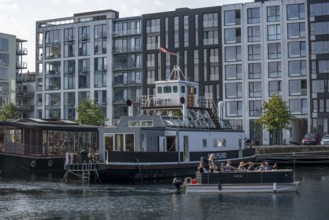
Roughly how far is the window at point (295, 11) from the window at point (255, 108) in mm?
15378

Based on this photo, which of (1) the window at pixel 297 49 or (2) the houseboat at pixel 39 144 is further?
(1) the window at pixel 297 49

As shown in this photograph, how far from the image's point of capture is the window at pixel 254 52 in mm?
105000

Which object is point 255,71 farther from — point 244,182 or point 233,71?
point 244,182

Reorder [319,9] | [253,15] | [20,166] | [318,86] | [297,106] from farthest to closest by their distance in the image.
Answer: [253,15], [297,106], [319,9], [318,86], [20,166]

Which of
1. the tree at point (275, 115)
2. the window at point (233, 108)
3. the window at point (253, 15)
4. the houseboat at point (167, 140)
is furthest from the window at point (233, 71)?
the houseboat at point (167, 140)

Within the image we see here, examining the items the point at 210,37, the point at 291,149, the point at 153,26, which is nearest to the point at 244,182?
the point at 291,149

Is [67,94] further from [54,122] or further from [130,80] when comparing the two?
[54,122]

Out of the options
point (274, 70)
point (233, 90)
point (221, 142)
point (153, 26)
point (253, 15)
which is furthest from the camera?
point (153, 26)

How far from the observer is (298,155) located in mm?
75125

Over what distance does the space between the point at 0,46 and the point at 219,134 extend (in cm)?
7761

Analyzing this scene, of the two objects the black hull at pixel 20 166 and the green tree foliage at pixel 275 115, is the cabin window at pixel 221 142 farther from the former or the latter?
the green tree foliage at pixel 275 115

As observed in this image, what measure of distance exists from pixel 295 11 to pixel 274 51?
7567mm

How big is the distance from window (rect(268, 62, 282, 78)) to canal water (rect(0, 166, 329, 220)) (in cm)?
5824

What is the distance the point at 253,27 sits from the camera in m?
106
